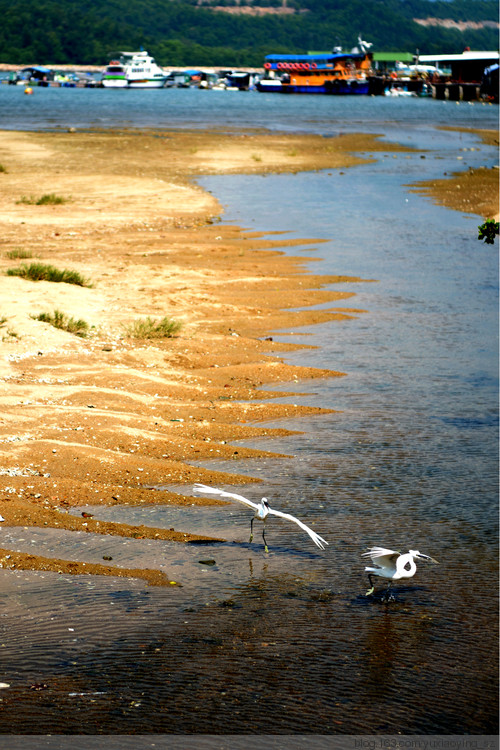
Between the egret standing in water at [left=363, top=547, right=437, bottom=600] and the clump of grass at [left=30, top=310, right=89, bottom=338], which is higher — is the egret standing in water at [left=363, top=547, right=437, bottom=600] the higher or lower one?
the lower one

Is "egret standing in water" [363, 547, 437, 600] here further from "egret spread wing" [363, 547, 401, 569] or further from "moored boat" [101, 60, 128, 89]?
"moored boat" [101, 60, 128, 89]

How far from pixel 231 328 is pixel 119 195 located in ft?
44.0

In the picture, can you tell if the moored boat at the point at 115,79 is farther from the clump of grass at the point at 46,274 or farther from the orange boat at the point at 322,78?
the clump of grass at the point at 46,274

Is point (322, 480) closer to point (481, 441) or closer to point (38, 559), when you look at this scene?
point (481, 441)

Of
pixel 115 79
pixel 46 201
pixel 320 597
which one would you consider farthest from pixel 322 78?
pixel 320 597

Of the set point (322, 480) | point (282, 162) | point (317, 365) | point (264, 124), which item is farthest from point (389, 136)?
point (322, 480)

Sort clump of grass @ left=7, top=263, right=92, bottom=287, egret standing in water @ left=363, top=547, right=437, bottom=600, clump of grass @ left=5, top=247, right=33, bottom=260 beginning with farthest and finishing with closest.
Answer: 1. clump of grass @ left=5, top=247, right=33, bottom=260
2. clump of grass @ left=7, top=263, right=92, bottom=287
3. egret standing in water @ left=363, top=547, right=437, bottom=600

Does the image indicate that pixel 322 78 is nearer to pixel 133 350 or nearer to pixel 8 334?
pixel 133 350

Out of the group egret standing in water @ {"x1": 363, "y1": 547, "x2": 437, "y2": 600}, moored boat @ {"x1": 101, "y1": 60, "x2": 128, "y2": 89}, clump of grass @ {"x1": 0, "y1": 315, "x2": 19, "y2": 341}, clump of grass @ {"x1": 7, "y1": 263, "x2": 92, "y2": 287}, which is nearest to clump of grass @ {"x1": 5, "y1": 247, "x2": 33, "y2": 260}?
clump of grass @ {"x1": 7, "y1": 263, "x2": 92, "y2": 287}

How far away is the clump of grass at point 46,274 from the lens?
14.0 m

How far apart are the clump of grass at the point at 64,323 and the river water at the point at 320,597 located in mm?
2636

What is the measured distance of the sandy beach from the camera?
7633 millimetres

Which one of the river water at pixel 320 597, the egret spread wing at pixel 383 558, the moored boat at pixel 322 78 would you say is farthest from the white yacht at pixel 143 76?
the egret spread wing at pixel 383 558

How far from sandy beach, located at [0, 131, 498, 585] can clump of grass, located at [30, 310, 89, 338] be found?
0.51 feet
